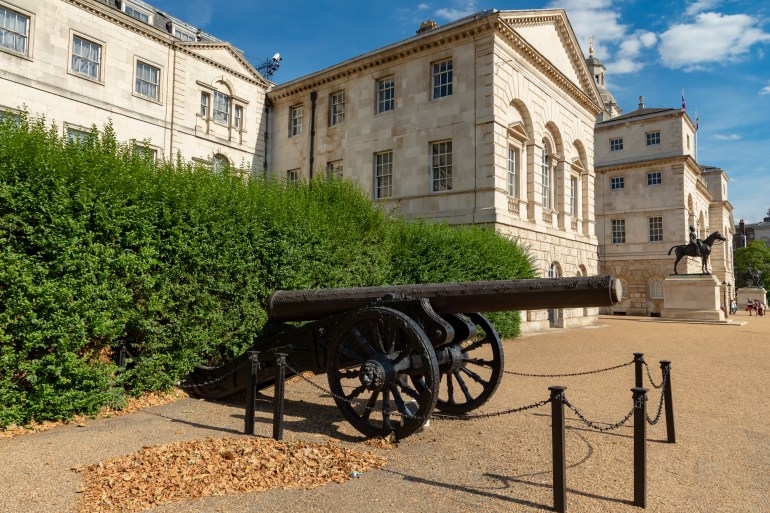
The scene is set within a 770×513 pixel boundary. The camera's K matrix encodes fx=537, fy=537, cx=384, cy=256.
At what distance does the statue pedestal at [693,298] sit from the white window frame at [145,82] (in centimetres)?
2582

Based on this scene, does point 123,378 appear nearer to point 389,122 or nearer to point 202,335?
point 202,335

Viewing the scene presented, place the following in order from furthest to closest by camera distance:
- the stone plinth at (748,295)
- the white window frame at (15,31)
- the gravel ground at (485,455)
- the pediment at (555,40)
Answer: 1. the stone plinth at (748,295)
2. the pediment at (555,40)
3. the white window frame at (15,31)
4. the gravel ground at (485,455)

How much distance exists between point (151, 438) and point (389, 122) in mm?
17961

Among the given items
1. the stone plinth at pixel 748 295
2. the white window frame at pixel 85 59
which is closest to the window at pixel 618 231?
the stone plinth at pixel 748 295

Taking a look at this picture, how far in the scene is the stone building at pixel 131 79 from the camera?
17453mm

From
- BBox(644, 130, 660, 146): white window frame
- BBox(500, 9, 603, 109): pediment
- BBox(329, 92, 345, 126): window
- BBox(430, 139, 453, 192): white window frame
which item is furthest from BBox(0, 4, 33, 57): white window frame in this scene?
BBox(644, 130, 660, 146): white window frame

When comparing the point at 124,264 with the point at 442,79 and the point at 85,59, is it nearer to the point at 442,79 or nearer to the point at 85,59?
the point at 85,59

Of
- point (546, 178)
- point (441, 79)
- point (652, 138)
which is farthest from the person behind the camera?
point (652, 138)

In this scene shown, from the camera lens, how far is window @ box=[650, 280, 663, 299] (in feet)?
120

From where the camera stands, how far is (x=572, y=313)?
75.9 ft

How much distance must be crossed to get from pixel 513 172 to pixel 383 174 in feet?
17.0

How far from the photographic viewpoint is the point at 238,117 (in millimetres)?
25078

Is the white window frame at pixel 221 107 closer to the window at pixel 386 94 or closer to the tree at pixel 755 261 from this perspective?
the window at pixel 386 94

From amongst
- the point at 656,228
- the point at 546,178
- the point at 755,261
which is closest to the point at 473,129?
the point at 546,178
